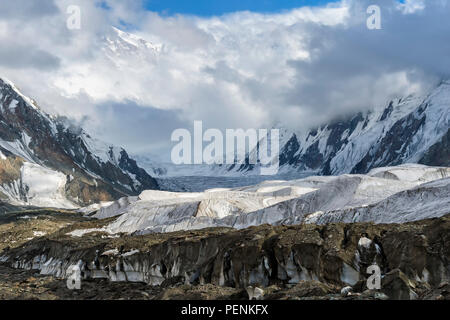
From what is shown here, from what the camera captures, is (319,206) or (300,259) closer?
(300,259)

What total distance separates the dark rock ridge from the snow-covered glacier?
14172mm

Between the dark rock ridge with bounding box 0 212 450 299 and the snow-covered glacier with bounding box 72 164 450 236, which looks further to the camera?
the snow-covered glacier with bounding box 72 164 450 236

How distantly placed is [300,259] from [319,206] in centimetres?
6078

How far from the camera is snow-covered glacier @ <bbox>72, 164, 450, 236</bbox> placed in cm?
7488

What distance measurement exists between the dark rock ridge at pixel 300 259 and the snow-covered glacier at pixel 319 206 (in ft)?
46.5

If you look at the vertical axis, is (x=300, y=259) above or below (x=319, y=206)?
below

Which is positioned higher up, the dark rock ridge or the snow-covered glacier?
the snow-covered glacier

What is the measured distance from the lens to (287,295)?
35938 millimetres

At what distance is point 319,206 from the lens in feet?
370

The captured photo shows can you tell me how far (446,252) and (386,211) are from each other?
2944 cm

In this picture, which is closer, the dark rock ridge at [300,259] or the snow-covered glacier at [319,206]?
the dark rock ridge at [300,259]

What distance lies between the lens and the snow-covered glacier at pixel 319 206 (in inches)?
2948
